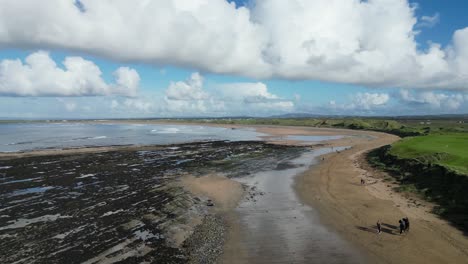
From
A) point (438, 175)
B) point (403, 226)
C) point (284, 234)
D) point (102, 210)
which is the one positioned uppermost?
point (438, 175)

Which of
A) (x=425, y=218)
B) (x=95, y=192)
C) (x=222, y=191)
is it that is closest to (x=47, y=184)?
(x=95, y=192)

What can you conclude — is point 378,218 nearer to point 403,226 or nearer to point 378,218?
point 378,218

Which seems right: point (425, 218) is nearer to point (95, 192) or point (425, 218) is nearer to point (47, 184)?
point (95, 192)

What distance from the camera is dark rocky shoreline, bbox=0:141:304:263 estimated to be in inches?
768

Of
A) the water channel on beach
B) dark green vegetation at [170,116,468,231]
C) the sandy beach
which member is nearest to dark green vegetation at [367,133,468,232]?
dark green vegetation at [170,116,468,231]

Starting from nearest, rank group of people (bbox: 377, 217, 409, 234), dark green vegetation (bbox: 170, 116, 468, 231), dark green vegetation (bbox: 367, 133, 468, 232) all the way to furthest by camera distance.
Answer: group of people (bbox: 377, 217, 409, 234) < dark green vegetation (bbox: 367, 133, 468, 232) < dark green vegetation (bbox: 170, 116, 468, 231)

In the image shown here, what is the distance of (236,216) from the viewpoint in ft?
86.9

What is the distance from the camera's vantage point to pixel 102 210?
27.5 meters

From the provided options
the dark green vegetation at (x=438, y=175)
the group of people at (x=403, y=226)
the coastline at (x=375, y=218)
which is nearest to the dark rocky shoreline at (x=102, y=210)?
the coastline at (x=375, y=218)

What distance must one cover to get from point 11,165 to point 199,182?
2921cm

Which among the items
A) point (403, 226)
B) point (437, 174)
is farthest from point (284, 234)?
point (437, 174)

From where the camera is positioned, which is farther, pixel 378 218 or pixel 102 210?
pixel 102 210

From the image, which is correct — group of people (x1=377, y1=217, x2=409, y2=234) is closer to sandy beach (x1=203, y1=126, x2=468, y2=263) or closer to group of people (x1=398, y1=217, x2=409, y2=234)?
group of people (x1=398, y1=217, x2=409, y2=234)

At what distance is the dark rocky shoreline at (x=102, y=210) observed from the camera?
1952 centimetres
